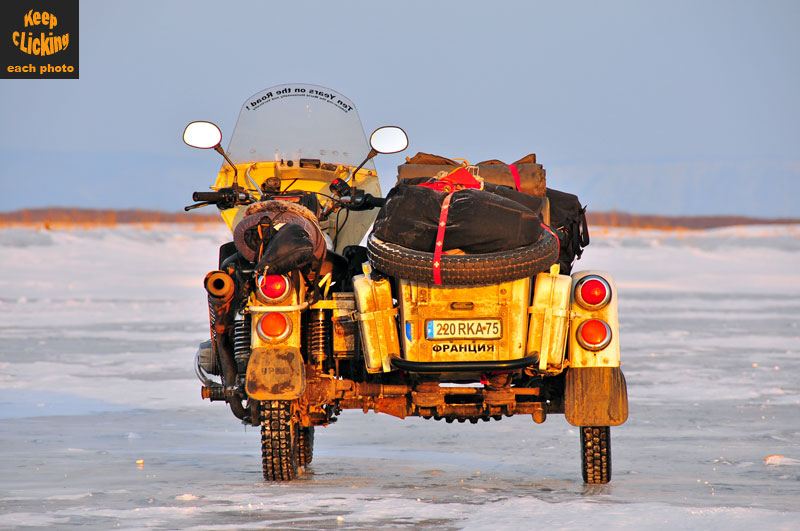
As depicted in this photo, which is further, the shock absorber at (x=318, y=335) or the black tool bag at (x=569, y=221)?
the black tool bag at (x=569, y=221)

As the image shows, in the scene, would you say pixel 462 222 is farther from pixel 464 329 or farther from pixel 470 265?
pixel 464 329

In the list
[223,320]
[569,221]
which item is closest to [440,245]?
[223,320]

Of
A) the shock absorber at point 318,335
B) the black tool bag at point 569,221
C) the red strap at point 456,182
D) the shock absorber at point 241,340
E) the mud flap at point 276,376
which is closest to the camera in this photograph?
the mud flap at point 276,376

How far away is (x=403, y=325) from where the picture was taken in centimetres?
680

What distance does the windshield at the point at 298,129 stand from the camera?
9234 millimetres

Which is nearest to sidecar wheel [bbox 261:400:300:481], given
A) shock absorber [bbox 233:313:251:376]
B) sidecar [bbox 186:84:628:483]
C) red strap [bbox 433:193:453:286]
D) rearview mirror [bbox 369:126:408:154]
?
sidecar [bbox 186:84:628:483]

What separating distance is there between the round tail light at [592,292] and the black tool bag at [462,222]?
0.50 meters

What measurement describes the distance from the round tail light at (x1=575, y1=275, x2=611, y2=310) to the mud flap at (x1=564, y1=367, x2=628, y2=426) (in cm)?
37

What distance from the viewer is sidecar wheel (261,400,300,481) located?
7.26m

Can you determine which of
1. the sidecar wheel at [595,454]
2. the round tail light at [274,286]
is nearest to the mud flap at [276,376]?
the round tail light at [274,286]

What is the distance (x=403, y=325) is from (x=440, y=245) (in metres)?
0.52

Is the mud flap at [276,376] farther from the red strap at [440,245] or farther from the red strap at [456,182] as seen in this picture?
the red strap at [456,182]

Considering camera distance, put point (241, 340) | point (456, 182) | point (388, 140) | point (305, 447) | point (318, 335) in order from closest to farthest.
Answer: point (456, 182)
point (318, 335)
point (241, 340)
point (305, 447)
point (388, 140)

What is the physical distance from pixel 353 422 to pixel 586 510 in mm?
5032
